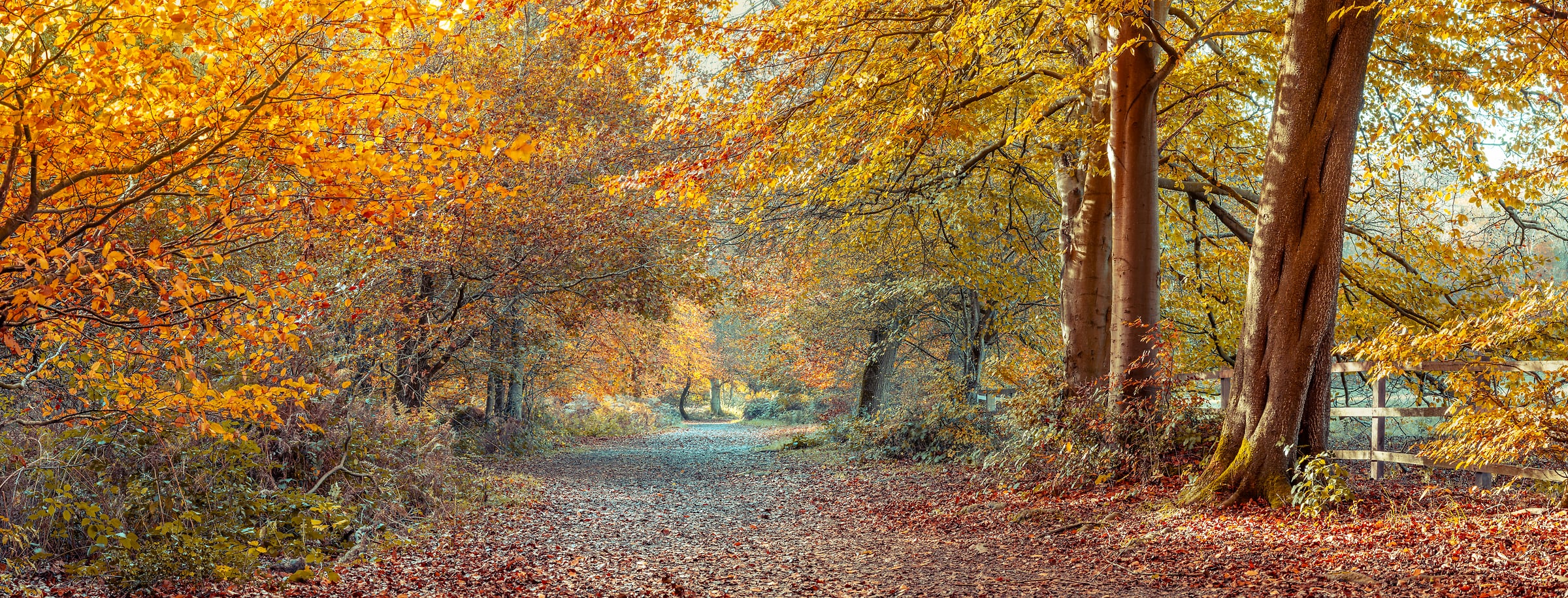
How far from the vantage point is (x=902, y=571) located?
6770 mm

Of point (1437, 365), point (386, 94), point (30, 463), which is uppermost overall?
point (386, 94)

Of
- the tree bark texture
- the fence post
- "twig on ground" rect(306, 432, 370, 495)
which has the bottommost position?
"twig on ground" rect(306, 432, 370, 495)

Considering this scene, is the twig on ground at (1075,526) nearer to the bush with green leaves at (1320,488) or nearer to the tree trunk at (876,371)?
the bush with green leaves at (1320,488)

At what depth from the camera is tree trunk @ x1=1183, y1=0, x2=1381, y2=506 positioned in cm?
709

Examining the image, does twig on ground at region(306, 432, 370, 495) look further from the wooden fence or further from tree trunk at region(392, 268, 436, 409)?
the wooden fence

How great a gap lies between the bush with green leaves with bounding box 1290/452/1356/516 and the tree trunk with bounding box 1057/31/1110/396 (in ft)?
9.45

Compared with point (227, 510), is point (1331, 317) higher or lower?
higher

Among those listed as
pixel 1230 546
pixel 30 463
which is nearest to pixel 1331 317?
pixel 1230 546

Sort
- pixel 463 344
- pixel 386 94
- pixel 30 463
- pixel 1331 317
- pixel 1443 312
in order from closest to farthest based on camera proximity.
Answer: pixel 386 94 → pixel 30 463 → pixel 1331 317 → pixel 1443 312 → pixel 463 344

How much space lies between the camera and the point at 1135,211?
30.2ft

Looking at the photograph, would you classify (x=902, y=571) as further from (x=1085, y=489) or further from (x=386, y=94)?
(x=386, y=94)

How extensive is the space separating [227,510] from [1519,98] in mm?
12313

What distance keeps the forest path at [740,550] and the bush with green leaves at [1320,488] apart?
1.63 metres

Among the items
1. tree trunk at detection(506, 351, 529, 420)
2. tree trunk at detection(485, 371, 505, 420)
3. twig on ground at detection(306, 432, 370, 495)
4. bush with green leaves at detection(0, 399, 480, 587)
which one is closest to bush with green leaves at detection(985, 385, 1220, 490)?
bush with green leaves at detection(0, 399, 480, 587)
